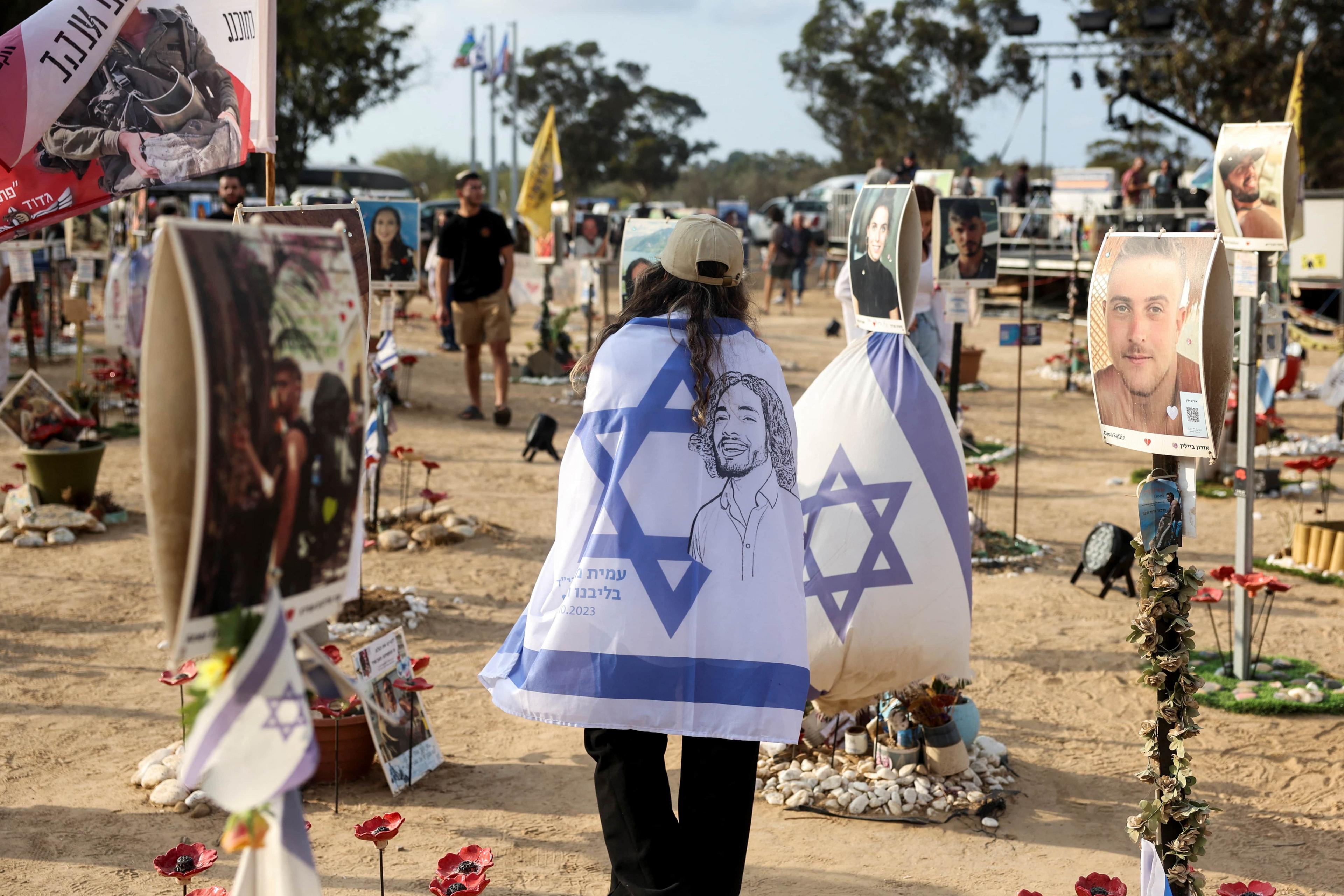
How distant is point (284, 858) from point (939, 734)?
2574 mm

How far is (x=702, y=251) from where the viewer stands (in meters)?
2.66

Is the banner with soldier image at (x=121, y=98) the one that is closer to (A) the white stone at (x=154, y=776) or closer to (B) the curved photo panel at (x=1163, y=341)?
(A) the white stone at (x=154, y=776)

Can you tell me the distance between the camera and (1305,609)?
585 cm

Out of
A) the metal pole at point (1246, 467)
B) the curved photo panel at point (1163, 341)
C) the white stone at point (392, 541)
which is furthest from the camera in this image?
the white stone at point (392, 541)

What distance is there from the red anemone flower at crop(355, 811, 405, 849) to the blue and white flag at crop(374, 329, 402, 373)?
3062 millimetres

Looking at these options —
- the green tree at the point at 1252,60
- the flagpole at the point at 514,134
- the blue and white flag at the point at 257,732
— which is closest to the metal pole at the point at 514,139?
the flagpole at the point at 514,134

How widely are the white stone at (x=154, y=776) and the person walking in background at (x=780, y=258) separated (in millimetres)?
17292

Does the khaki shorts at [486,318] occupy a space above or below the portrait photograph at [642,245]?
below

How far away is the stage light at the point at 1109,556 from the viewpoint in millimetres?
5805

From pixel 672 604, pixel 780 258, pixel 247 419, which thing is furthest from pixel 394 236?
pixel 780 258

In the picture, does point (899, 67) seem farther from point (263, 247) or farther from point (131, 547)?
point (263, 247)

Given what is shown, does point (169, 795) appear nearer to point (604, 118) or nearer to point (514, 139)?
point (514, 139)

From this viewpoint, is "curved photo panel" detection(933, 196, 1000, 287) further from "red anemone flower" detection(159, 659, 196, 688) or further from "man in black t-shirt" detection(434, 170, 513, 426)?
"red anemone flower" detection(159, 659, 196, 688)

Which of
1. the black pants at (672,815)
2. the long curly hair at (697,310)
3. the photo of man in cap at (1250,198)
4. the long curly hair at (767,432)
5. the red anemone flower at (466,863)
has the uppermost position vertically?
the photo of man in cap at (1250,198)
